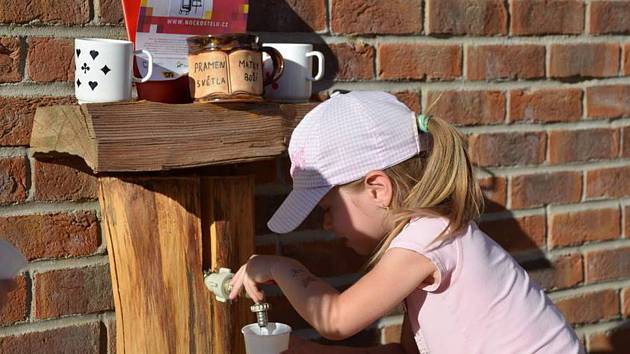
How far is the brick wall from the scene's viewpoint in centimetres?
179

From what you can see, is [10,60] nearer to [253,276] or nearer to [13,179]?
[13,179]

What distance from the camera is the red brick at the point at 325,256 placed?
2072mm

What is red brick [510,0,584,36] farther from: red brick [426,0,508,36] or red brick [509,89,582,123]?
red brick [509,89,582,123]

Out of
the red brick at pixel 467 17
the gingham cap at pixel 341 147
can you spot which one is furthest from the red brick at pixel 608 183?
the gingham cap at pixel 341 147

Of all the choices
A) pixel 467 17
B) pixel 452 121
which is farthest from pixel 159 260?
pixel 467 17

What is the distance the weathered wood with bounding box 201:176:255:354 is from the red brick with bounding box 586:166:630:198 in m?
1.04

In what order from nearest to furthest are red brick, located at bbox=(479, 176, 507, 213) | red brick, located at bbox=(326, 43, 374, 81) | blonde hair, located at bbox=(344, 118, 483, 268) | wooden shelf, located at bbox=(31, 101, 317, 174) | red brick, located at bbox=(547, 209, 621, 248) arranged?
1. wooden shelf, located at bbox=(31, 101, 317, 174)
2. blonde hair, located at bbox=(344, 118, 483, 268)
3. red brick, located at bbox=(326, 43, 374, 81)
4. red brick, located at bbox=(479, 176, 507, 213)
5. red brick, located at bbox=(547, 209, 621, 248)

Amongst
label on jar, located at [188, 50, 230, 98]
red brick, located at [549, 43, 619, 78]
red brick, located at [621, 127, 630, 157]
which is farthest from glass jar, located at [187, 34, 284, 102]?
red brick, located at [621, 127, 630, 157]

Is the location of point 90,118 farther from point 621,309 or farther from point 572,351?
point 621,309

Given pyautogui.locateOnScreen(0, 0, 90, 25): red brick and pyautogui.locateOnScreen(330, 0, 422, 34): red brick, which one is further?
pyautogui.locateOnScreen(330, 0, 422, 34): red brick

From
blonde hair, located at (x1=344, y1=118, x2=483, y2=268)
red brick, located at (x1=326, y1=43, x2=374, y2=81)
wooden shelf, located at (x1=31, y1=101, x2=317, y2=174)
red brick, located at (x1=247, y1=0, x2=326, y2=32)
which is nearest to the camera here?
wooden shelf, located at (x1=31, y1=101, x2=317, y2=174)

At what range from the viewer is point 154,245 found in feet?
5.43

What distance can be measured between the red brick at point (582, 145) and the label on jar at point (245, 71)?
38.6 inches

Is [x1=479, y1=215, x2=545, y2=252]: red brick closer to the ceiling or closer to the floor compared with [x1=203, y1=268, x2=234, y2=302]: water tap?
closer to the floor
